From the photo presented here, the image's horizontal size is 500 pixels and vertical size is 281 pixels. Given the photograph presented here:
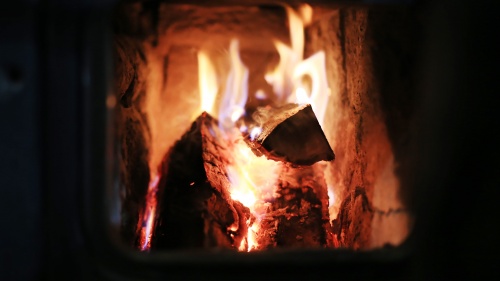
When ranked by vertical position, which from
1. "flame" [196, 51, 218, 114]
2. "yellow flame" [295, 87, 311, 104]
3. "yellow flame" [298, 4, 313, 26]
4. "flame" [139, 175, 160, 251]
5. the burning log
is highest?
"yellow flame" [298, 4, 313, 26]

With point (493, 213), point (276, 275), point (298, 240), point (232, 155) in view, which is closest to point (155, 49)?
point (232, 155)

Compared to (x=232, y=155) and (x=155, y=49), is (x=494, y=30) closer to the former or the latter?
(x=232, y=155)

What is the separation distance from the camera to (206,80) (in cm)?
127

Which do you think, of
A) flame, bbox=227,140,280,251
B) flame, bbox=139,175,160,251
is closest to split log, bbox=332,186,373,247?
flame, bbox=227,140,280,251

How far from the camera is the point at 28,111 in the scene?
2.20ft

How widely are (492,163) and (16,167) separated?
658mm

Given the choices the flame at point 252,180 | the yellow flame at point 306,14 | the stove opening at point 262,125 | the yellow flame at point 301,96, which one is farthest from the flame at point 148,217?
the yellow flame at point 306,14

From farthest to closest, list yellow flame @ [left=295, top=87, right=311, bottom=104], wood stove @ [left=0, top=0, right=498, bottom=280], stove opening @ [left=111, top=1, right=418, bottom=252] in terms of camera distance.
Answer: yellow flame @ [left=295, top=87, right=311, bottom=104] → stove opening @ [left=111, top=1, right=418, bottom=252] → wood stove @ [left=0, top=0, right=498, bottom=280]

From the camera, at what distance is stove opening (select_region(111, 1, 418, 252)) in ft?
2.79

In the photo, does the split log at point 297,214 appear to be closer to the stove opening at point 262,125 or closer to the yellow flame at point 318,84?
the stove opening at point 262,125

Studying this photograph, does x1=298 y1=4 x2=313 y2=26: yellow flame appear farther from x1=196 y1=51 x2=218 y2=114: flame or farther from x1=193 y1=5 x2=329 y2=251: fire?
x1=196 y1=51 x2=218 y2=114: flame

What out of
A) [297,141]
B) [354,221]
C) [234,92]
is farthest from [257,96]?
[354,221]

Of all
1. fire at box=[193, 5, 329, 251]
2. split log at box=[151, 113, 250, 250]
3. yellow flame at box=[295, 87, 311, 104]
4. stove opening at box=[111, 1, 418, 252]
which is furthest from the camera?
yellow flame at box=[295, 87, 311, 104]

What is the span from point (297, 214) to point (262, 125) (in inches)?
7.9
